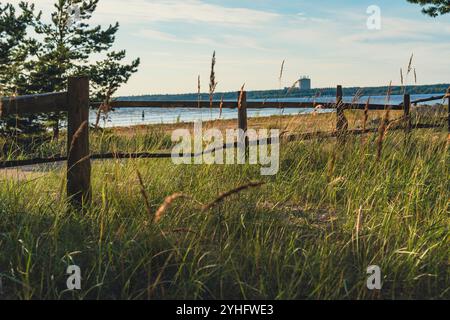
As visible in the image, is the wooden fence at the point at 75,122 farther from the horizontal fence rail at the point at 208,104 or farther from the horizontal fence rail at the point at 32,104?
the horizontal fence rail at the point at 208,104

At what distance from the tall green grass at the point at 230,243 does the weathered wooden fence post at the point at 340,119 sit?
1841 millimetres

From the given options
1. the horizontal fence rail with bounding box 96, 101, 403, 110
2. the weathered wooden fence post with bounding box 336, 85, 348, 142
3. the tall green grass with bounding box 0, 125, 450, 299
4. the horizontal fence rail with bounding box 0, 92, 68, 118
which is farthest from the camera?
the horizontal fence rail with bounding box 96, 101, 403, 110

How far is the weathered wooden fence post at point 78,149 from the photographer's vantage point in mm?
4828

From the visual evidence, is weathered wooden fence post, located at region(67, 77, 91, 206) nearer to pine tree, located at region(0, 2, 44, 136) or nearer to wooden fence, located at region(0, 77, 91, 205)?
wooden fence, located at region(0, 77, 91, 205)

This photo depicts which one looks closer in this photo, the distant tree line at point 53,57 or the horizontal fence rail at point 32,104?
the horizontal fence rail at point 32,104

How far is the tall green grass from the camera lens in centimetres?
322

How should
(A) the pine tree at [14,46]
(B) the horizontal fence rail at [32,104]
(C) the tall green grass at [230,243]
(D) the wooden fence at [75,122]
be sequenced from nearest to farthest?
1. (C) the tall green grass at [230,243]
2. (B) the horizontal fence rail at [32,104]
3. (D) the wooden fence at [75,122]
4. (A) the pine tree at [14,46]

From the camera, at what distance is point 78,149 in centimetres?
482

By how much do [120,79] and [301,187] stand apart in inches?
640

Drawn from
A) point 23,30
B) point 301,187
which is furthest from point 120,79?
point 301,187

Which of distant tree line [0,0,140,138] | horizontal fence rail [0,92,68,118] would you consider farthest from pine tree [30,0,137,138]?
horizontal fence rail [0,92,68,118]

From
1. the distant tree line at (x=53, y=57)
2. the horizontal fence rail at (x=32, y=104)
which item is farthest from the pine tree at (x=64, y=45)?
the horizontal fence rail at (x=32, y=104)

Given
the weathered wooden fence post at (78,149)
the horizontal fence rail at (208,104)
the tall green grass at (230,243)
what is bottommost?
the tall green grass at (230,243)

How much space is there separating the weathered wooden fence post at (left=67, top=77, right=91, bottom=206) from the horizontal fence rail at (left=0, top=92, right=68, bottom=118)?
0.08m
